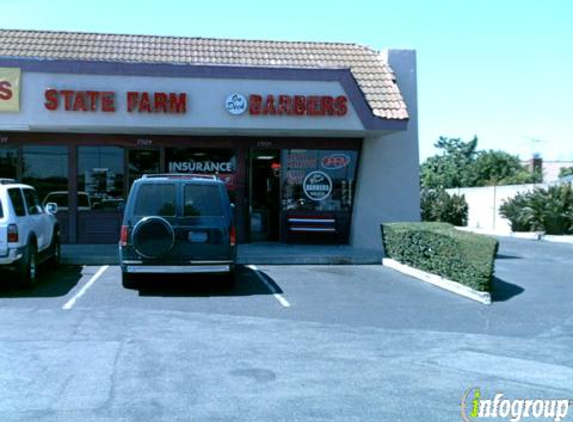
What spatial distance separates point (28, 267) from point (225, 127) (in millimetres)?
6018

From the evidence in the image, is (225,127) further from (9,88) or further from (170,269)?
(170,269)

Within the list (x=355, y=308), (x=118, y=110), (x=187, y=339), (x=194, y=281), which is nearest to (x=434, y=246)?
(x=355, y=308)

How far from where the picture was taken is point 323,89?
15344 mm

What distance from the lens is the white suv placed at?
10289 mm

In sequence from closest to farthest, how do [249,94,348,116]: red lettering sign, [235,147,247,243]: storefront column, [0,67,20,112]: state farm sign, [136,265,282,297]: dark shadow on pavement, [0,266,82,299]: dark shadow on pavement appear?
1. [0,266,82,299]: dark shadow on pavement
2. [136,265,282,297]: dark shadow on pavement
3. [0,67,20,112]: state farm sign
4. [249,94,348,116]: red lettering sign
5. [235,147,247,243]: storefront column

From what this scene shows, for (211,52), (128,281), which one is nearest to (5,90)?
(211,52)

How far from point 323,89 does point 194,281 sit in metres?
6.03

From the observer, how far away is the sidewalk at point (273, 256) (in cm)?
1393

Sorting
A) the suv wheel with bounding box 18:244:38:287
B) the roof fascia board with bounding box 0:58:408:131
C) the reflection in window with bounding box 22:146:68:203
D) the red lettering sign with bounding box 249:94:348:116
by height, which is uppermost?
the roof fascia board with bounding box 0:58:408:131

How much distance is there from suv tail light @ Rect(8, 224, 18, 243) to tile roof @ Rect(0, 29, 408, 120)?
696cm

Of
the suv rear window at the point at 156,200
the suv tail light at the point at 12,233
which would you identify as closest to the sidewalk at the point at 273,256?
the suv tail light at the point at 12,233

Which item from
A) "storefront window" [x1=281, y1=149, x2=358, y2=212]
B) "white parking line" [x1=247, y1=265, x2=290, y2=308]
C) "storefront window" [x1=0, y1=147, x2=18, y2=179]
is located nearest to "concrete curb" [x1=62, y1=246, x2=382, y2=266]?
"white parking line" [x1=247, y1=265, x2=290, y2=308]

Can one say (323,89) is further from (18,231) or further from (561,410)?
(561,410)

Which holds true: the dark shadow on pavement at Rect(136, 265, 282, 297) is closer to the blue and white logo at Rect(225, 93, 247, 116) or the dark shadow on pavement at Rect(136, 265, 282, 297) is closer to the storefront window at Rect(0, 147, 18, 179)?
the blue and white logo at Rect(225, 93, 247, 116)
